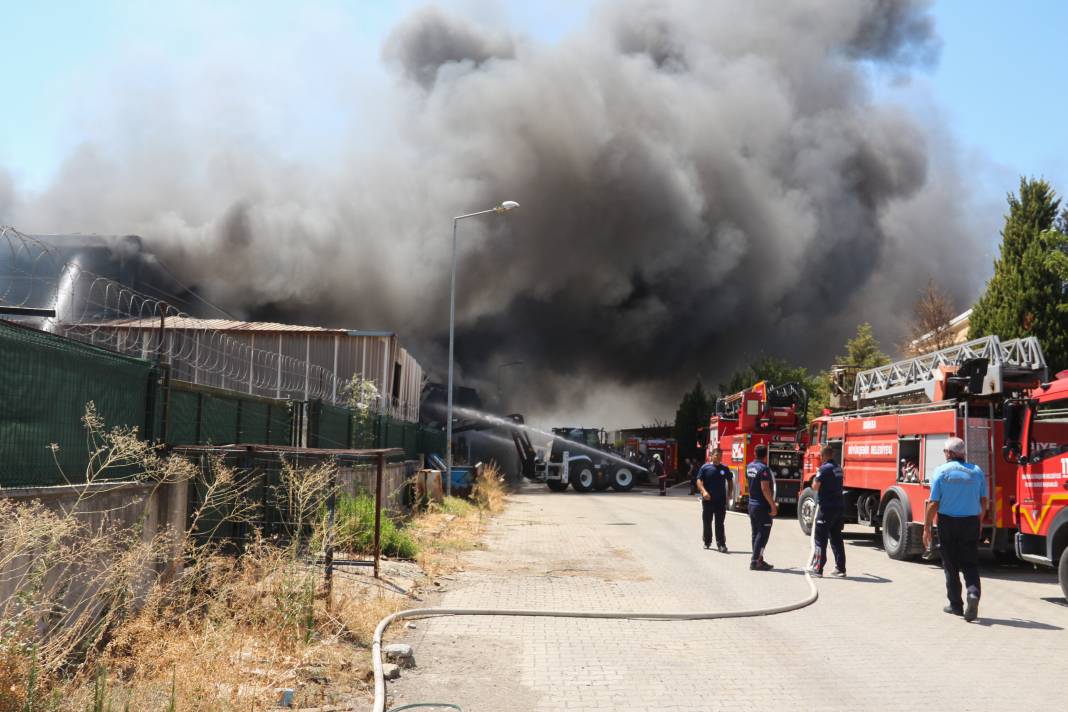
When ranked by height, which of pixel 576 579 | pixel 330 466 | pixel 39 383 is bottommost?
pixel 576 579

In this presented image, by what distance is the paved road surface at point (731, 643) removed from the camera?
488cm

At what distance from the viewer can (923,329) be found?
2931 centimetres

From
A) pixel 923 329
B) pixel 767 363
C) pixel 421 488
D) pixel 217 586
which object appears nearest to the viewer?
pixel 217 586

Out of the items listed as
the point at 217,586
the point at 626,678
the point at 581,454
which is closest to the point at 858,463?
A: the point at 626,678

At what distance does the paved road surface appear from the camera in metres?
4.88

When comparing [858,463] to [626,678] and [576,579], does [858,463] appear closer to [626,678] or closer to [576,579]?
[576,579]

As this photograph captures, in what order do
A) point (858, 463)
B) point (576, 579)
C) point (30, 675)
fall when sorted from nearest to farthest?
1. point (30, 675)
2. point (576, 579)
3. point (858, 463)

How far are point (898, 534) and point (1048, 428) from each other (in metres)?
2.68

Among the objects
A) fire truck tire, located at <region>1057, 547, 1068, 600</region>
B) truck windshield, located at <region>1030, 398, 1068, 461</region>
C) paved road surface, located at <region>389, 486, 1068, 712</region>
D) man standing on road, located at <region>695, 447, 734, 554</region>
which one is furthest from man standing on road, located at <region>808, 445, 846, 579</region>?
fire truck tire, located at <region>1057, 547, 1068, 600</region>

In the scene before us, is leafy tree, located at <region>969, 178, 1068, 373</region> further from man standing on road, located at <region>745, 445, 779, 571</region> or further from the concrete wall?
the concrete wall

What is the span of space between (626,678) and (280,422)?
666 centimetres

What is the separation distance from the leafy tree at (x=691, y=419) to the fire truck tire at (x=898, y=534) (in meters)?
28.2

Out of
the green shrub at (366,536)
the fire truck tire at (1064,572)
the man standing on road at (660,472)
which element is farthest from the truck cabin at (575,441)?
the fire truck tire at (1064,572)

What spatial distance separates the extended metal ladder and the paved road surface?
2334mm
